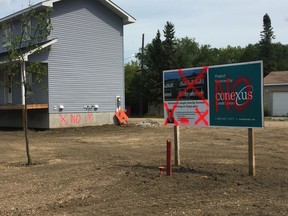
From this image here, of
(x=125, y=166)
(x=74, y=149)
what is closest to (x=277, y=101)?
(x=74, y=149)

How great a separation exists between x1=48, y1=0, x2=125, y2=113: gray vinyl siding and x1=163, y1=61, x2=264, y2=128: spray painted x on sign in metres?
15.4

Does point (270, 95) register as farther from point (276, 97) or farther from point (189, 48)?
point (189, 48)

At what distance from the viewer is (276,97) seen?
42.4 m

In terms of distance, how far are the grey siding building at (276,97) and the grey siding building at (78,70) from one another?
19.9 meters

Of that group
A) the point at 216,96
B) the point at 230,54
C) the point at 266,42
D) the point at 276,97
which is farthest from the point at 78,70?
the point at 230,54

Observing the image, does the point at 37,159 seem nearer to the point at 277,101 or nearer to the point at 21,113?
the point at 21,113

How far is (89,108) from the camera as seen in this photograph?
86.5 ft

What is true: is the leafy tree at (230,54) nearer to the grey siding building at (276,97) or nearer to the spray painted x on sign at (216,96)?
the grey siding building at (276,97)

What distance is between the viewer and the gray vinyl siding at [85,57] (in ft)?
81.8

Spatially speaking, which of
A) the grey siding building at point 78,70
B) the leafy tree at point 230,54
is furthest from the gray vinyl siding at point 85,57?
the leafy tree at point 230,54

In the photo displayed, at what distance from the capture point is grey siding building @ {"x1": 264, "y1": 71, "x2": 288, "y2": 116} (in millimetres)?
41781

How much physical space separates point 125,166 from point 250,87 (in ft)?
12.1

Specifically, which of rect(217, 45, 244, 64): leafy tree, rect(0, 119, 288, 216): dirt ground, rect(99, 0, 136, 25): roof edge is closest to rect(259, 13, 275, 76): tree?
rect(217, 45, 244, 64): leafy tree

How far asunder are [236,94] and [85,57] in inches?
730
